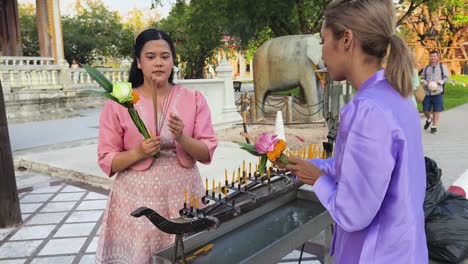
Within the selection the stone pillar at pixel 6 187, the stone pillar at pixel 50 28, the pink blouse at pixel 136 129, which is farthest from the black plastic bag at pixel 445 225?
the stone pillar at pixel 50 28

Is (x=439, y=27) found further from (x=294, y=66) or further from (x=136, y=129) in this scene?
(x=136, y=129)

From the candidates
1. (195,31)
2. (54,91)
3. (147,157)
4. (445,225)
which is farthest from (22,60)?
(445,225)

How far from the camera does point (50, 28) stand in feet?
46.2

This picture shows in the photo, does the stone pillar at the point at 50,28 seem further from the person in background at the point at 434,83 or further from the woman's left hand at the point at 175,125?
the woman's left hand at the point at 175,125

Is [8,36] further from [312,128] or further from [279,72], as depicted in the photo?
[312,128]

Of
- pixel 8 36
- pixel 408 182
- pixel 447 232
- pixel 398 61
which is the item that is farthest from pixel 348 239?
pixel 8 36

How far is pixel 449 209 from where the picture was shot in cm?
198

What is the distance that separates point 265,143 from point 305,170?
0.16 m

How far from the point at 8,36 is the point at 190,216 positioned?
17.3 m

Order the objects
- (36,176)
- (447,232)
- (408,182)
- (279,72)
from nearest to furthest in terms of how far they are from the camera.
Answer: (408,182), (447,232), (36,176), (279,72)

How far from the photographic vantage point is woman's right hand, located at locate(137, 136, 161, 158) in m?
A: 1.59

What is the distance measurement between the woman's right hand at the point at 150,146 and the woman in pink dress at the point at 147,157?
0.03 metres

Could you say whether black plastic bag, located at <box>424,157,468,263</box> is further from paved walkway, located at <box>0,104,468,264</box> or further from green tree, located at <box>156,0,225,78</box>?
green tree, located at <box>156,0,225,78</box>

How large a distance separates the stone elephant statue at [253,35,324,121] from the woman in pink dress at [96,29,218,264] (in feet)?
26.7
